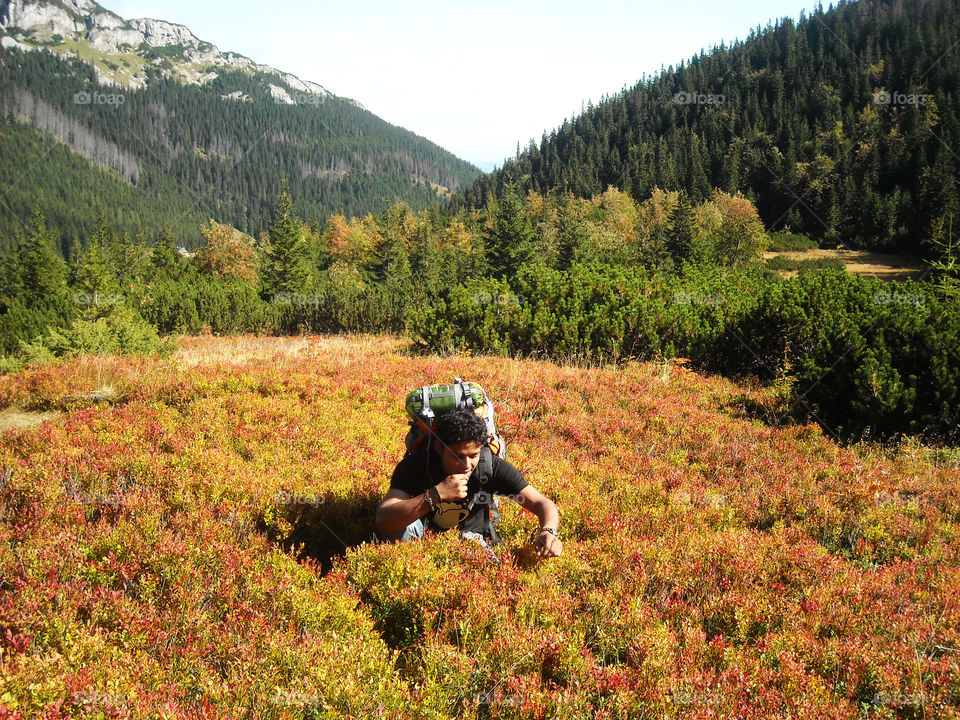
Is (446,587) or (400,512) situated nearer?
(446,587)

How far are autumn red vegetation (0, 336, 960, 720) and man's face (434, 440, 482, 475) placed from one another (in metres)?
0.51

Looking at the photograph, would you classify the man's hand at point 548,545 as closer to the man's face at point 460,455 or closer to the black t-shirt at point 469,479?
the black t-shirt at point 469,479

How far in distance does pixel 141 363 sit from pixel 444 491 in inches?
313

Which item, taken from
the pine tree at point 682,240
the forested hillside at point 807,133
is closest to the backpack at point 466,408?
the pine tree at point 682,240

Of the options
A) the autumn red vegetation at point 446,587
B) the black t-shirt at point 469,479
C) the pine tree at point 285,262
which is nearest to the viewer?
the autumn red vegetation at point 446,587

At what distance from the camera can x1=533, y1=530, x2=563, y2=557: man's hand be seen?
3643mm

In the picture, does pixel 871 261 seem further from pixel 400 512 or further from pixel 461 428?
pixel 400 512

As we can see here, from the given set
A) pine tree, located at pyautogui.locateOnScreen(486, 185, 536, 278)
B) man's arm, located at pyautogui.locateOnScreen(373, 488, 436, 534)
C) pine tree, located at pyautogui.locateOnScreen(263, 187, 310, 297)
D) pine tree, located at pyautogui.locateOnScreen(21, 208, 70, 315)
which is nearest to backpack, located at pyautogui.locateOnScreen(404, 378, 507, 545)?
man's arm, located at pyautogui.locateOnScreen(373, 488, 436, 534)

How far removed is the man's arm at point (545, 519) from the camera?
144 inches

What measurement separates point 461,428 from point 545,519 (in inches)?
36.9

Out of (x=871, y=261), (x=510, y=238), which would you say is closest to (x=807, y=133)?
(x=871, y=261)

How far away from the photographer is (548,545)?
3.68 m

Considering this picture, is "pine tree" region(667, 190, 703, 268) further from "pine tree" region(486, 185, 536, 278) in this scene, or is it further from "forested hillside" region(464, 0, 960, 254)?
"forested hillside" region(464, 0, 960, 254)

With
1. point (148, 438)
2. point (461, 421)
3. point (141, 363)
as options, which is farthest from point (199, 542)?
point (141, 363)
